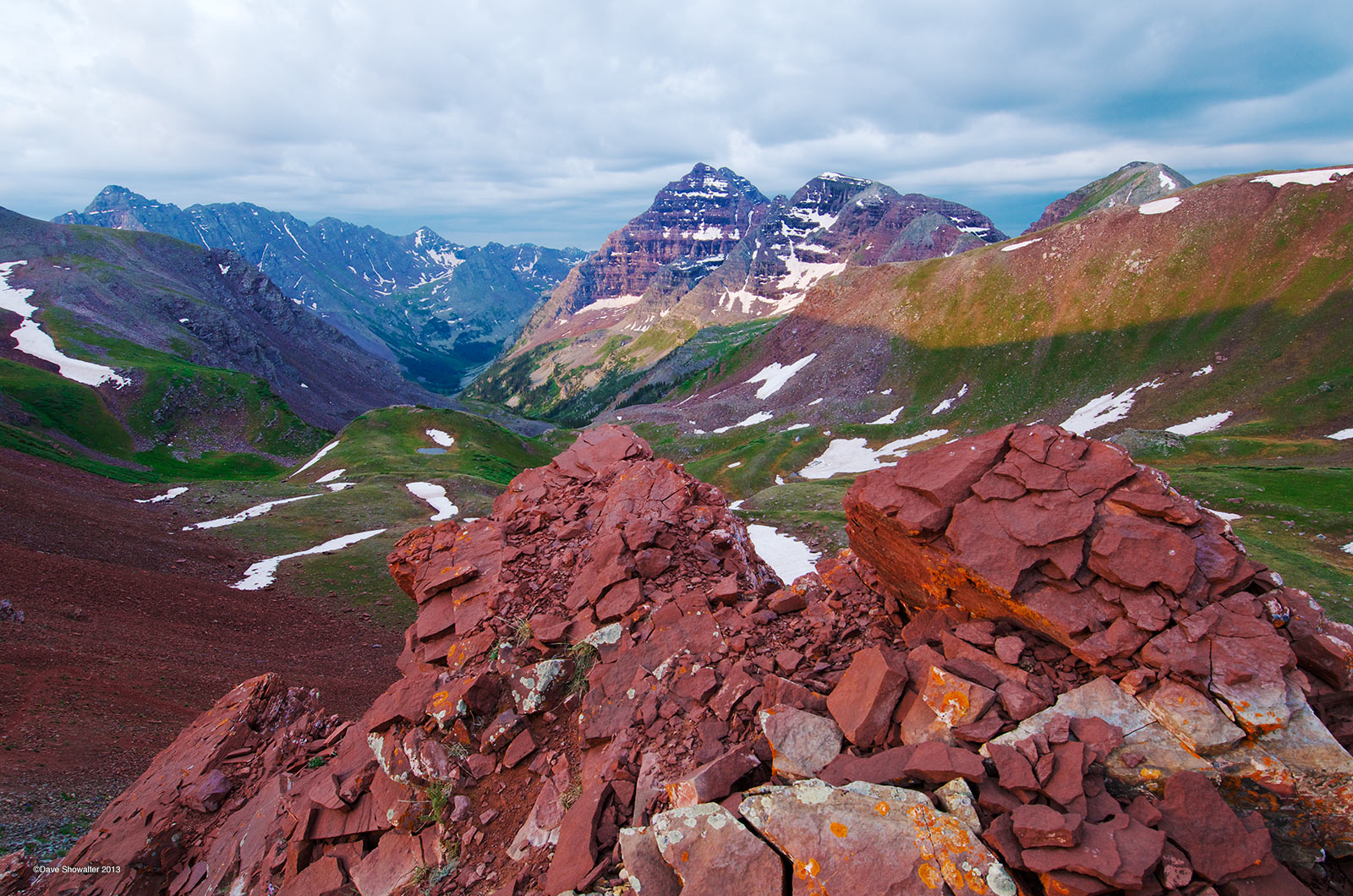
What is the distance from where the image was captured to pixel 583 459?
20266mm

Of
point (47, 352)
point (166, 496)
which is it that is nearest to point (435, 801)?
point (166, 496)

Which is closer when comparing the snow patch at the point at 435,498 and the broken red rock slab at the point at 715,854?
the broken red rock slab at the point at 715,854

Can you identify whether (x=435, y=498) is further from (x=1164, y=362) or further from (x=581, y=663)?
(x=1164, y=362)

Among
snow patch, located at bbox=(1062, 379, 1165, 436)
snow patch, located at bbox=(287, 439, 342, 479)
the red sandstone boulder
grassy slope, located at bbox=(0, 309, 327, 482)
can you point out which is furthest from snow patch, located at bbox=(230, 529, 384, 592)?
snow patch, located at bbox=(1062, 379, 1165, 436)

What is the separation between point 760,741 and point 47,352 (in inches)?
6456

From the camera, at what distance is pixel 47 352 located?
115875 millimetres

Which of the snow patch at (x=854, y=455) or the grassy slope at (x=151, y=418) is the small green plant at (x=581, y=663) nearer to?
the snow patch at (x=854, y=455)

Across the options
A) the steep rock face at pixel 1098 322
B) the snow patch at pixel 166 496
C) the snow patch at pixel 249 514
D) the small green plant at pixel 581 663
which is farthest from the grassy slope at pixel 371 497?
the steep rock face at pixel 1098 322

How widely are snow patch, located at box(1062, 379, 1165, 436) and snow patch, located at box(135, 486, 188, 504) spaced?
110m

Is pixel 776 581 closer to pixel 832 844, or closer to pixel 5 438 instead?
pixel 832 844

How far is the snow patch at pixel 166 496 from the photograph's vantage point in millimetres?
59312

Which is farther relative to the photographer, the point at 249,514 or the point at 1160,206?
the point at 1160,206

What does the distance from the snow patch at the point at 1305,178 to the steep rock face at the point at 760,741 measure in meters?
133

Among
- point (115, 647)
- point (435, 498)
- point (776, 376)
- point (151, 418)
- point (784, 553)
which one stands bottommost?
point (435, 498)
